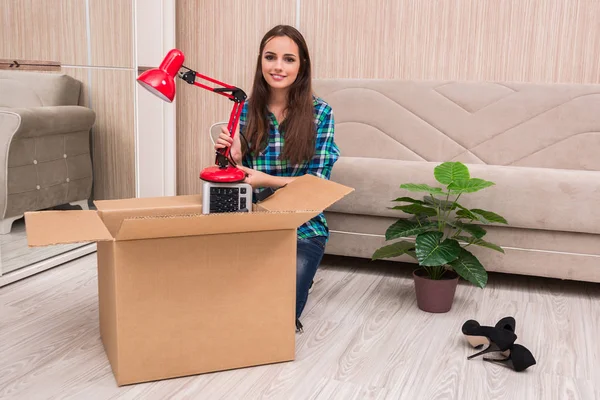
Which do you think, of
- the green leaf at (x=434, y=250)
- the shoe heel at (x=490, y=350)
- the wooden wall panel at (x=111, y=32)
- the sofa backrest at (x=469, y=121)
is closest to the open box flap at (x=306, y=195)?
the green leaf at (x=434, y=250)

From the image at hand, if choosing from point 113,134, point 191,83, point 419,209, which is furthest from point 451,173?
point 113,134

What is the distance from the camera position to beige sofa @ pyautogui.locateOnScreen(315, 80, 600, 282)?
2.28m

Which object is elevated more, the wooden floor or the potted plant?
the potted plant

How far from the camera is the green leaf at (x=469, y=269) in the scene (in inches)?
78.9

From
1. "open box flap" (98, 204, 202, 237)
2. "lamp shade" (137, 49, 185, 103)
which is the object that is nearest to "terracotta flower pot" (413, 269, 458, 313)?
"open box flap" (98, 204, 202, 237)

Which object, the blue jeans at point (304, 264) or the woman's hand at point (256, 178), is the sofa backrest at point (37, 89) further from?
the blue jeans at point (304, 264)

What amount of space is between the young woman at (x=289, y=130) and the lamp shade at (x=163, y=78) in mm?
434

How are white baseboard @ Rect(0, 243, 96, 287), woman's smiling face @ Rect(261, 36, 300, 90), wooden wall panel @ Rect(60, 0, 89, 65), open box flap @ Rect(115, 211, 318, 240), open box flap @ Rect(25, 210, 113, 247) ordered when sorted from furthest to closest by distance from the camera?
1. wooden wall panel @ Rect(60, 0, 89, 65)
2. white baseboard @ Rect(0, 243, 96, 287)
3. woman's smiling face @ Rect(261, 36, 300, 90)
4. open box flap @ Rect(115, 211, 318, 240)
5. open box flap @ Rect(25, 210, 113, 247)

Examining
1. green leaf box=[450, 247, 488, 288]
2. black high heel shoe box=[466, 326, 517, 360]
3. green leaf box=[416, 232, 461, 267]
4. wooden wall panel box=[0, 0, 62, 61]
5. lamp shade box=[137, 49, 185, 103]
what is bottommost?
black high heel shoe box=[466, 326, 517, 360]

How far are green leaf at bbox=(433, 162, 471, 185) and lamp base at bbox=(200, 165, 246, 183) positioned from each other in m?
0.76

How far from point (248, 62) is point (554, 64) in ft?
5.15

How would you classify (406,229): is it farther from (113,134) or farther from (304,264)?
(113,134)

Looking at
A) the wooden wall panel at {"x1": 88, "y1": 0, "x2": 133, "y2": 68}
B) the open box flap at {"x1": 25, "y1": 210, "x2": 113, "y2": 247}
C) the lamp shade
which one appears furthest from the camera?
the wooden wall panel at {"x1": 88, "y1": 0, "x2": 133, "y2": 68}

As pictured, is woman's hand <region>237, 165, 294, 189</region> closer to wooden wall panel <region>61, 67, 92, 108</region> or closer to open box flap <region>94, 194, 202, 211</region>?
open box flap <region>94, 194, 202, 211</region>
